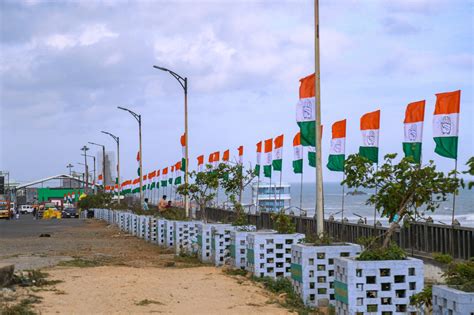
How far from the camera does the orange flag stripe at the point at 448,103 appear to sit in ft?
55.1

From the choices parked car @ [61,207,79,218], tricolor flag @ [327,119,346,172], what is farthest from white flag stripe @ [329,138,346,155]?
parked car @ [61,207,79,218]

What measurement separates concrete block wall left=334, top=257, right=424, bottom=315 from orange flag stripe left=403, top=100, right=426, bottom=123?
7.80m

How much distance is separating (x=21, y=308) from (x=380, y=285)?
5573 millimetres

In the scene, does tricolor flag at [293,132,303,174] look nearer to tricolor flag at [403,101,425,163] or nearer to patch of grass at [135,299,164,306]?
tricolor flag at [403,101,425,163]

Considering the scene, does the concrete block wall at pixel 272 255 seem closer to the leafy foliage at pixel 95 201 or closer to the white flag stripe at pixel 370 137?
the white flag stripe at pixel 370 137

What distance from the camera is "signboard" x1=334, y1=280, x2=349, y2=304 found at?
11.1m

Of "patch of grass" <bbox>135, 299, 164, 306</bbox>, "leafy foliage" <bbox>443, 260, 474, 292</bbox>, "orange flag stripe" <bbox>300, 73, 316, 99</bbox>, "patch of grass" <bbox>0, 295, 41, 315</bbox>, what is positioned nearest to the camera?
"leafy foliage" <bbox>443, 260, 474, 292</bbox>

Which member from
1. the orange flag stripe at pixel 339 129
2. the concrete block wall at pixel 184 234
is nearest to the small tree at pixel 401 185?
the orange flag stripe at pixel 339 129

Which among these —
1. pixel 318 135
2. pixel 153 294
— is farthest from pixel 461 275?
pixel 153 294

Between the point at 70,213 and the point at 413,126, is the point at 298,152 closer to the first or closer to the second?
the point at 413,126

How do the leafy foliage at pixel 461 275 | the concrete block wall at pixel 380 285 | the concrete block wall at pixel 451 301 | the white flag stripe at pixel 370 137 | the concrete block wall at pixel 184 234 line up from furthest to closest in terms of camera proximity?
1. the concrete block wall at pixel 184 234
2. the white flag stripe at pixel 370 137
3. the concrete block wall at pixel 380 285
4. the leafy foliage at pixel 461 275
5. the concrete block wall at pixel 451 301

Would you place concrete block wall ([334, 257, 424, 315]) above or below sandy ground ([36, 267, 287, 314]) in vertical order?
above

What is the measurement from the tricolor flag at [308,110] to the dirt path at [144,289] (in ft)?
10.5

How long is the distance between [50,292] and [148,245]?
A: 58.8 feet
